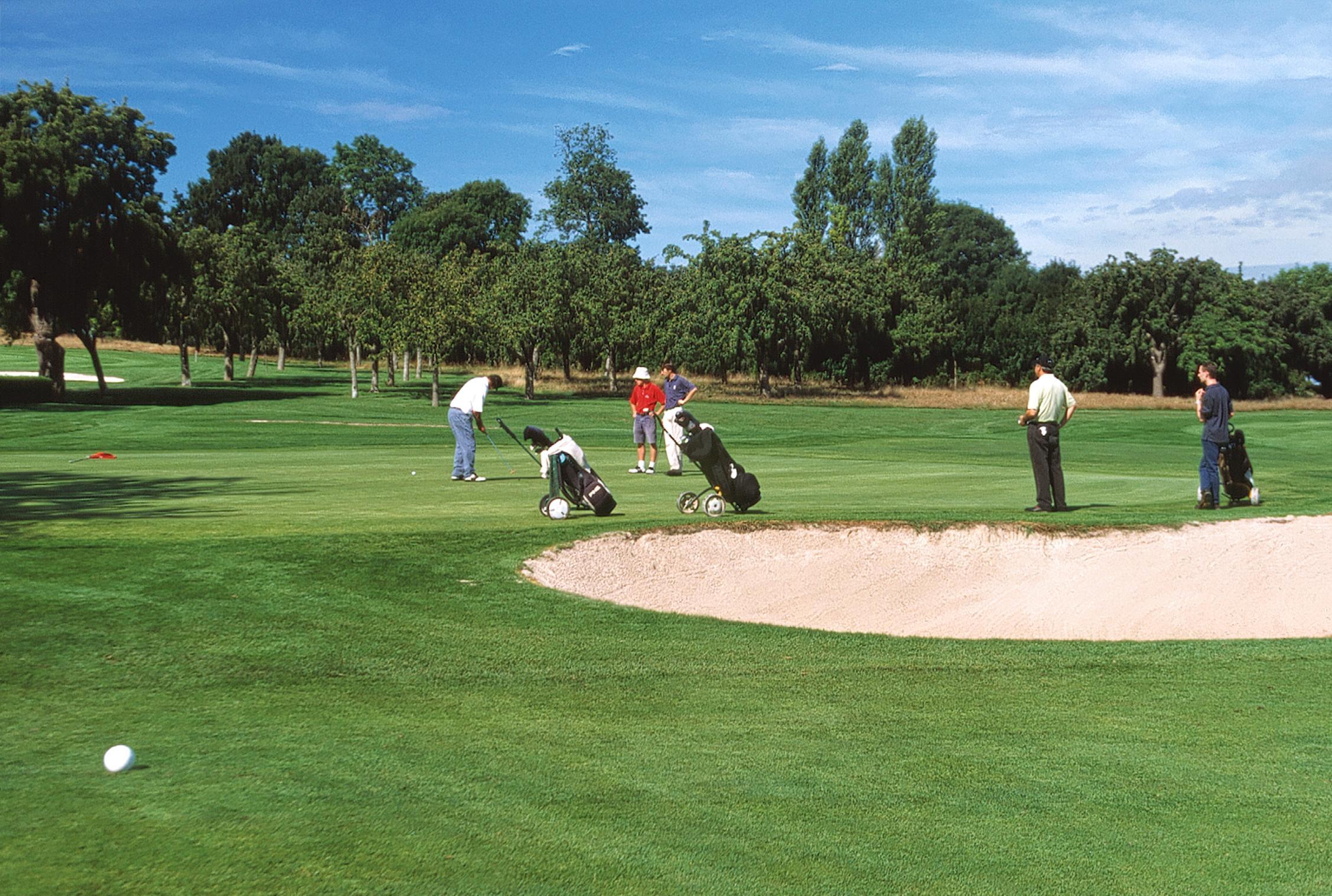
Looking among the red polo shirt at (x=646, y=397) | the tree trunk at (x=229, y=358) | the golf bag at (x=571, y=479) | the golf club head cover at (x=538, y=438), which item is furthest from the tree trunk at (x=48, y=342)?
the golf bag at (x=571, y=479)

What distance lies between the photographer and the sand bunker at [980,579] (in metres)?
11.6

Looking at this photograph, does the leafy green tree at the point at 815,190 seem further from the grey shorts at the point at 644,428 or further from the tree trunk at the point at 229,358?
the grey shorts at the point at 644,428

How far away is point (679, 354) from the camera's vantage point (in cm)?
7094

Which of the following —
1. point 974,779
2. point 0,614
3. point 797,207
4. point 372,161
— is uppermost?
point 372,161

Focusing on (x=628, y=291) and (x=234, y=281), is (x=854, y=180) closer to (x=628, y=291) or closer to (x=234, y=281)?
(x=628, y=291)

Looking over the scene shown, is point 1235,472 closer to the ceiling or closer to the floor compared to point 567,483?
closer to the floor

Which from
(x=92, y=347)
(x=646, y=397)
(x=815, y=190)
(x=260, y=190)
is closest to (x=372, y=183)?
(x=260, y=190)

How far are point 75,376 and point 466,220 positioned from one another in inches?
2042

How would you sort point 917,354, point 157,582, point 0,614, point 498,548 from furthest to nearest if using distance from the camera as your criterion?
point 917,354, point 498,548, point 157,582, point 0,614

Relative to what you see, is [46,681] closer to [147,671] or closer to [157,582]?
[147,671]

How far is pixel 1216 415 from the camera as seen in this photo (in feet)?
56.6

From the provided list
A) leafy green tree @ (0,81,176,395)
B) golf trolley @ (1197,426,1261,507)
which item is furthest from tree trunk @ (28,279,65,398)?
golf trolley @ (1197,426,1261,507)

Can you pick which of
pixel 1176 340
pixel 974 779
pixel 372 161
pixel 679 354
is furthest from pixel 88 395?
pixel 372 161

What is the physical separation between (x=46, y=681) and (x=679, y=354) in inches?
2519
